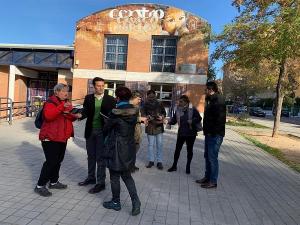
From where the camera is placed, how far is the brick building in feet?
73.0

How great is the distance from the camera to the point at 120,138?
15.4ft

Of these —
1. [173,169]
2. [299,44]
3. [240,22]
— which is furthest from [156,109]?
[240,22]

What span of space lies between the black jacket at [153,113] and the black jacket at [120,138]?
2.82 metres

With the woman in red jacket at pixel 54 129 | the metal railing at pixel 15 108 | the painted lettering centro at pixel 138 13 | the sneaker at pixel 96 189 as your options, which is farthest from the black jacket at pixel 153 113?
the painted lettering centro at pixel 138 13

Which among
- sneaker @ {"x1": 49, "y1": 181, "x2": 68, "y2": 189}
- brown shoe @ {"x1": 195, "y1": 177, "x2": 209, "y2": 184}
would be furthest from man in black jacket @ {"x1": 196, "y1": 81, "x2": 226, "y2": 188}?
sneaker @ {"x1": 49, "y1": 181, "x2": 68, "y2": 189}

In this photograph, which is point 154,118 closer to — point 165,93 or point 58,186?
point 58,186

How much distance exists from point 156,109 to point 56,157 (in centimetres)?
286

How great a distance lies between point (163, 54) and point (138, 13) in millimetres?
3079

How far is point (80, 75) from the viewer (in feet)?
76.4

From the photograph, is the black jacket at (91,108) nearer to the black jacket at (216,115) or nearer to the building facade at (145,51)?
the black jacket at (216,115)

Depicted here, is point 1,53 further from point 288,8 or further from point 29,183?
point 29,183

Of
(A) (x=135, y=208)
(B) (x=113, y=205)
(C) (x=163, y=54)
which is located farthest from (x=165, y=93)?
(A) (x=135, y=208)

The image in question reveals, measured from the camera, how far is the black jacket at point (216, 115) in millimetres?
6324

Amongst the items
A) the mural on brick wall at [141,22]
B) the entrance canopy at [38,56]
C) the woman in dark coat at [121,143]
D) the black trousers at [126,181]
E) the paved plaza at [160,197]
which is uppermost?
the mural on brick wall at [141,22]
